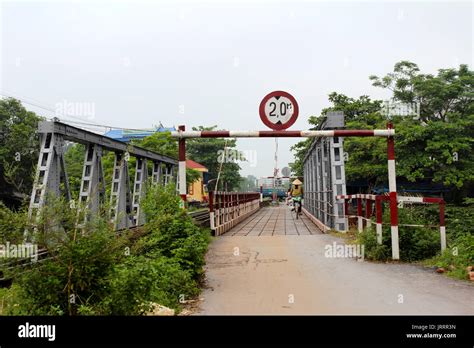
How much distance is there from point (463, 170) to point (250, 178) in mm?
147447

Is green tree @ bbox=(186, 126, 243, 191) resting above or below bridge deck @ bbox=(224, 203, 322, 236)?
above

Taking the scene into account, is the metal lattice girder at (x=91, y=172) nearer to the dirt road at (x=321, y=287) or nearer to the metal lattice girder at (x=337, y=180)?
the dirt road at (x=321, y=287)

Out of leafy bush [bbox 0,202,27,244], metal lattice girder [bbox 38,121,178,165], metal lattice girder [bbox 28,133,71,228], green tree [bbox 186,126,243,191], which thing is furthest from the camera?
green tree [bbox 186,126,243,191]

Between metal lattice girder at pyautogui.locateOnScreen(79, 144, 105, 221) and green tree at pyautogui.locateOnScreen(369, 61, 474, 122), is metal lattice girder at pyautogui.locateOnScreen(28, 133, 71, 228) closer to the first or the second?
metal lattice girder at pyautogui.locateOnScreen(79, 144, 105, 221)

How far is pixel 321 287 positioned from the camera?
20.0 ft

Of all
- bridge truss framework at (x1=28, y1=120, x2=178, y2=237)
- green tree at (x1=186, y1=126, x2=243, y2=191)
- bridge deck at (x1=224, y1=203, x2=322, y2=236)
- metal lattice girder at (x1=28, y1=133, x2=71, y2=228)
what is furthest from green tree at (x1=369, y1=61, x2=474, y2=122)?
green tree at (x1=186, y1=126, x2=243, y2=191)

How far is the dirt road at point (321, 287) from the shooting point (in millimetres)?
4984

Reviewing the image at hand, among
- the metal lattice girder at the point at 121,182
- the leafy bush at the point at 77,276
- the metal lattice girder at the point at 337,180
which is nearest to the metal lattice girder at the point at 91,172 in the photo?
the metal lattice girder at the point at 121,182

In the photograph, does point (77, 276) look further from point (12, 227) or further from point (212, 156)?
point (212, 156)

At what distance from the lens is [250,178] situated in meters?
168

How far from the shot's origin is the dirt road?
4984mm

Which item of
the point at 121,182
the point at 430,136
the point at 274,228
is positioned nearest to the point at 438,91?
the point at 430,136

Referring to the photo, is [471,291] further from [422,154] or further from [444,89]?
[444,89]
